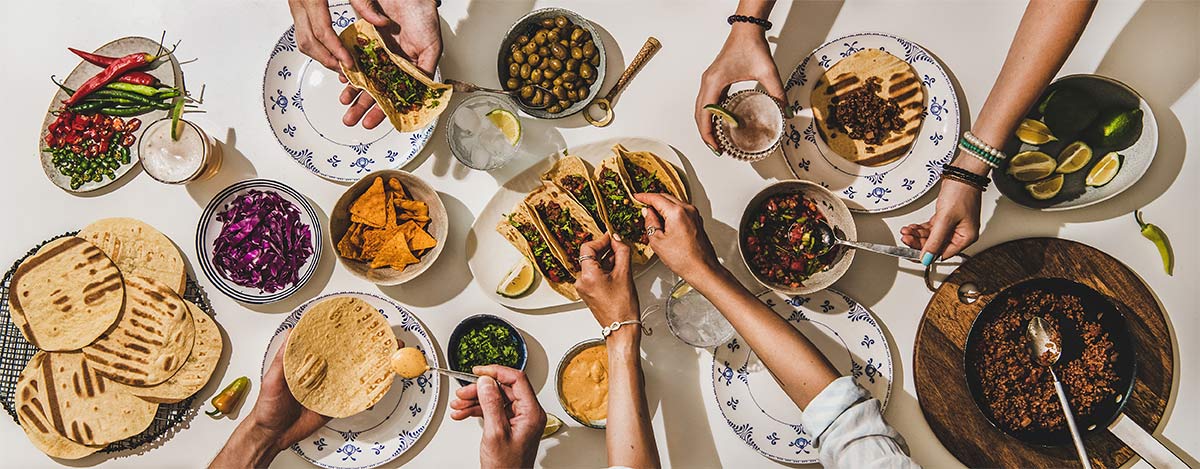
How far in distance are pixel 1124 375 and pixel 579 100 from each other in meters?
2.19

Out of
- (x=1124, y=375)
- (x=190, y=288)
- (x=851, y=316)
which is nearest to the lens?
(x=1124, y=375)

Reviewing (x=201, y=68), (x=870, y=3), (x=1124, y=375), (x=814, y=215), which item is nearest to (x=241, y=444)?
(x=201, y=68)

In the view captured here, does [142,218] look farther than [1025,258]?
Yes

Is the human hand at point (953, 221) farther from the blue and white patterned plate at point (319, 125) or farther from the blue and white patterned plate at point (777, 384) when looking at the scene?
the blue and white patterned plate at point (319, 125)

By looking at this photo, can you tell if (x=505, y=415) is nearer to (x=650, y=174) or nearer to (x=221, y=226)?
(x=650, y=174)

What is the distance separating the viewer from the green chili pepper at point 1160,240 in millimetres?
2459

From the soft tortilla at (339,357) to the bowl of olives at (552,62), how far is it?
1025mm

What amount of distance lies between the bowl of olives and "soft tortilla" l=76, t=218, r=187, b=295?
154cm

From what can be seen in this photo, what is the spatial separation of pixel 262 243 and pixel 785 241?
201 cm

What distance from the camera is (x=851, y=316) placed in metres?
2.50

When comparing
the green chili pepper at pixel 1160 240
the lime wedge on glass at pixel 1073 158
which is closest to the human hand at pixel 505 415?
the lime wedge on glass at pixel 1073 158

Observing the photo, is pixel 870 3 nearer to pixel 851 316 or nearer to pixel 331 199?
pixel 851 316

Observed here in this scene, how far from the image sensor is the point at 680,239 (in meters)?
2.28

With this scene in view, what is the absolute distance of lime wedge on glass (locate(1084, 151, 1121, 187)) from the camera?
237 cm
